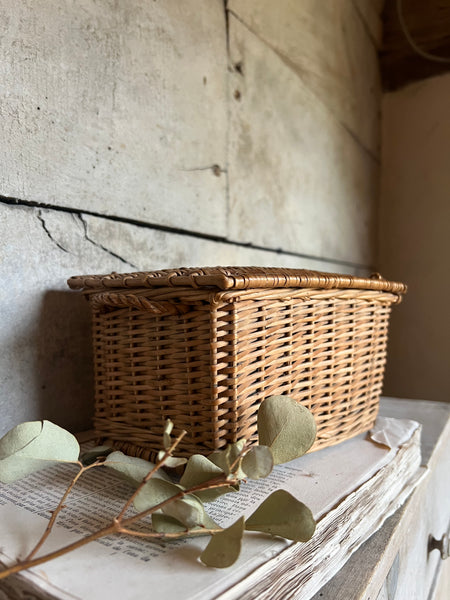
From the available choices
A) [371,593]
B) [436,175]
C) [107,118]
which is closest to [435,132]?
[436,175]

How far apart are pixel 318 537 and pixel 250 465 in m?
0.10

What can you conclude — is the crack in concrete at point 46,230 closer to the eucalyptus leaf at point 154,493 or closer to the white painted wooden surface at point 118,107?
the white painted wooden surface at point 118,107

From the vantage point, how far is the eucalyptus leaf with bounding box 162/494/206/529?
1.22 feet

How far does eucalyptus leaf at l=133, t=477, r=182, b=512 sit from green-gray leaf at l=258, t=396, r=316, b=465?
3.8 inches

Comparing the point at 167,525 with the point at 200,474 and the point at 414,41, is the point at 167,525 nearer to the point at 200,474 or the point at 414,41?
the point at 200,474

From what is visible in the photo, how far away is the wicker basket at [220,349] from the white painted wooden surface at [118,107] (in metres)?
0.19

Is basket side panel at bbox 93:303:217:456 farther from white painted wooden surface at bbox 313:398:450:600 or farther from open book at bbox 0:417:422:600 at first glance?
white painted wooden surface at bbox 313:398:450:600

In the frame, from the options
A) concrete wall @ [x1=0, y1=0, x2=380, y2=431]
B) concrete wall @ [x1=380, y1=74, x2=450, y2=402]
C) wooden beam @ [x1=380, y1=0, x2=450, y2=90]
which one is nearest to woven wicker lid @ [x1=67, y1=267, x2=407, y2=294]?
concrete wall @ [x1=0, y1=0, x2=380, y2=431]

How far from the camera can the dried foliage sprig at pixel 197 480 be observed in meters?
0.36

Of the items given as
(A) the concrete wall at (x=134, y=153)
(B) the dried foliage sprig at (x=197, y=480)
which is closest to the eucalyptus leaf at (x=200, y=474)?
(B) the dried foliage sprig at (x=197, y=480)

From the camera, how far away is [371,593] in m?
0.45

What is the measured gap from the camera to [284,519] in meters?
0.39

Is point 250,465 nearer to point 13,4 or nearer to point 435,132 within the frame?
point 13,4

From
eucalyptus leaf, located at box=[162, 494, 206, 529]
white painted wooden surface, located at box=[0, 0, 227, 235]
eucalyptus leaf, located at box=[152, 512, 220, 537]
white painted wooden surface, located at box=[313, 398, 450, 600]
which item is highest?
white painted wooden surface, located at box=[0, 0, 227, 235]
